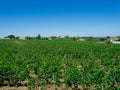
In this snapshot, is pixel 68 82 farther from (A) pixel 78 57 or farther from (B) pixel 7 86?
(A) pixel 78 57

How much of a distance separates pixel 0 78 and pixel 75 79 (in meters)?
4.63

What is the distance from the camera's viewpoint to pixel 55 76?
49.3ft

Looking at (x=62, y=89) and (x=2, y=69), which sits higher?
(x=2, y=69)

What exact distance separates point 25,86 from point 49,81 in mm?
1603

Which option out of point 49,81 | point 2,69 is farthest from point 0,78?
point 49,81

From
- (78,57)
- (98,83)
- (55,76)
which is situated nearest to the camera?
(98,83)

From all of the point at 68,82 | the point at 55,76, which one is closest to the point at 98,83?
the point at 68,82

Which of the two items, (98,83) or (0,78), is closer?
(98,83)

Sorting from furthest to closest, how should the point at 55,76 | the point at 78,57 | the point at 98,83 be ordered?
the point at 78,57 < the point at 55,76 < the point at 98,83

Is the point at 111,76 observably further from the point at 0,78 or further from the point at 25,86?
the point at 0,78

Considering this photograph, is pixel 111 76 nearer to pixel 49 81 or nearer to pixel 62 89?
pixel 62 89

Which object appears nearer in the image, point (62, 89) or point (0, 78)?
point (62, 89)

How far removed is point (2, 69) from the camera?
15.4 m

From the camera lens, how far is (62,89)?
47.0 ft
